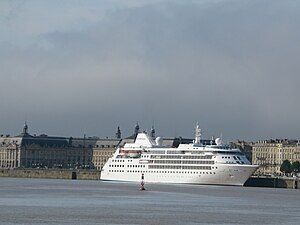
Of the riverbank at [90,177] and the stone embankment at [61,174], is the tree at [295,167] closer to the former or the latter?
the riverbank at [90,177]

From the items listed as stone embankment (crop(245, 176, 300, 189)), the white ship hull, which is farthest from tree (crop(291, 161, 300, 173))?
the white ship hull

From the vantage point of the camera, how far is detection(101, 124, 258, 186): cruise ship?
138500 millimetres

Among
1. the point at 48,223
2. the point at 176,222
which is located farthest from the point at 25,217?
the point at 176,222

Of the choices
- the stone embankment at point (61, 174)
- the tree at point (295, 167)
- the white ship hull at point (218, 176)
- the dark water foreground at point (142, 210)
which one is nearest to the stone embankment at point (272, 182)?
the white ship hull at point (218, 176)

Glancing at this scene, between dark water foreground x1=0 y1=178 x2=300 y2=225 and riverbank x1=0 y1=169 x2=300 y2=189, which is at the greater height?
riverbank x1=0 y1=169 x2=300 y2=189

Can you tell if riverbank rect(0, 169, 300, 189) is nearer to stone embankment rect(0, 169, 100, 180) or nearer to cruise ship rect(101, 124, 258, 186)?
stone embankment rect(0, 169, 100, 180)

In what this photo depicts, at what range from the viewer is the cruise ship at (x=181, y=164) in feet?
454

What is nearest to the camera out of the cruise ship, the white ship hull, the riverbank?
the white ship hull

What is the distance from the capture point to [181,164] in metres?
143

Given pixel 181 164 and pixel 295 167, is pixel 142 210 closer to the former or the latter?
pixel 181 164

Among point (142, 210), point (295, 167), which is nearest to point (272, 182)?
point (295, 167)

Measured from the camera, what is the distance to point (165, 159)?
146m

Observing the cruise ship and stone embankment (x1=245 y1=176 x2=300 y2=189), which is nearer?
the cruise ship

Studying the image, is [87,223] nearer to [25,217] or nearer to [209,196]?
[25,217]
